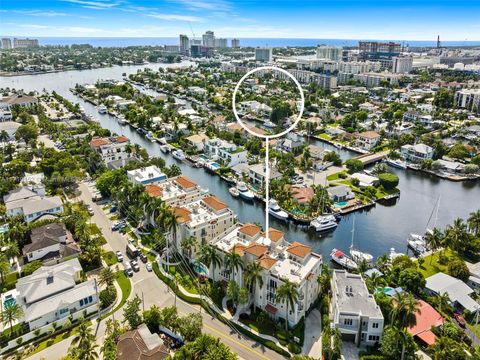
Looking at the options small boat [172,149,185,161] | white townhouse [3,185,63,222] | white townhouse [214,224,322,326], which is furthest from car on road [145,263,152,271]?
small boat [172,149,185,161]

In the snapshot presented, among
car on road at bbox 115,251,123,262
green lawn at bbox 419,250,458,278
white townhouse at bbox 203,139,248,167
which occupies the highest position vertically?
white townhouse at bbox 203,139,248,167

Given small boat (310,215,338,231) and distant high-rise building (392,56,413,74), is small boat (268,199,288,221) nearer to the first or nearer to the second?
small boat (310,215,338,231)

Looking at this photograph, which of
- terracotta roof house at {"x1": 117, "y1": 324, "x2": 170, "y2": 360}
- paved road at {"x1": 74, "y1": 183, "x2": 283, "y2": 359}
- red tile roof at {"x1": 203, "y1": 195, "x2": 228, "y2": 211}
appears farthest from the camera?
red tile roof at {"x1": 203, "y1": 195, "x2": 228, "y2": 211}

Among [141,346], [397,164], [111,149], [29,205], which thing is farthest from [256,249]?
[397,164]

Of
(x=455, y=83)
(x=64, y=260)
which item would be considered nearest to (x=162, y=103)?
(x=64, y=260)

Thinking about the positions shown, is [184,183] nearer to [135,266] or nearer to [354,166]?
[135,266]

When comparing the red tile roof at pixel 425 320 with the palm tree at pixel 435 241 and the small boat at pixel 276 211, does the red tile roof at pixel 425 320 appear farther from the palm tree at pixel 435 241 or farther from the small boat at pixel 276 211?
the small boat at pixel 276 211

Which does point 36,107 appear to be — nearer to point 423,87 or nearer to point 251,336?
point 251,336
